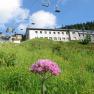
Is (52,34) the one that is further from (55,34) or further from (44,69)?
(44,69)

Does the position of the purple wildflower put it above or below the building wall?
below

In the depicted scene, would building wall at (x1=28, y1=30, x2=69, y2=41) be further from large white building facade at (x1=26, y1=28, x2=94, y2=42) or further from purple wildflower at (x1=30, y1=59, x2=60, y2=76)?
purple wildflower at (x1=30, y1=59, x2=60, y2=76)

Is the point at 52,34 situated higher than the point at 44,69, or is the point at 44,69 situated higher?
the point at 52,34

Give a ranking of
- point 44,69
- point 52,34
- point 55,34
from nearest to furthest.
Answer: point 44,69 → point 52,34 → point 55,34

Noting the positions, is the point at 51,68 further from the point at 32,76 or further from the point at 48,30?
the point at 48,30

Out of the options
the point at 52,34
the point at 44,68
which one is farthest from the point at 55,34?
the point at 44,68

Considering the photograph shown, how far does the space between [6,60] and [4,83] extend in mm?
4280

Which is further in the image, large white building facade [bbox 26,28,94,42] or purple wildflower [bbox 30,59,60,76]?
large white building facade [bbox 26,28,94,42]

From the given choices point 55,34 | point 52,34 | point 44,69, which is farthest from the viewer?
point 55,34

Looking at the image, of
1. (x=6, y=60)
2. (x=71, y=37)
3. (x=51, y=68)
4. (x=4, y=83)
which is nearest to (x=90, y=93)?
(x=4, y=83)

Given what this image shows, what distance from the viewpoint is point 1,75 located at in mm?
10266

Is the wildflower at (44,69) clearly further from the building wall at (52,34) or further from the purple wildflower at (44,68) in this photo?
the building wall at (52,34)

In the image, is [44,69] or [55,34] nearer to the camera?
[44,69]

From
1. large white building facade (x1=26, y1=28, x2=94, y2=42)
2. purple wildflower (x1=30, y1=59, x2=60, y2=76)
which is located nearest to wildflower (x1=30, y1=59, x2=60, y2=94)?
purple wildflower (x1=30, y1=59, x2=60, y2=76)
